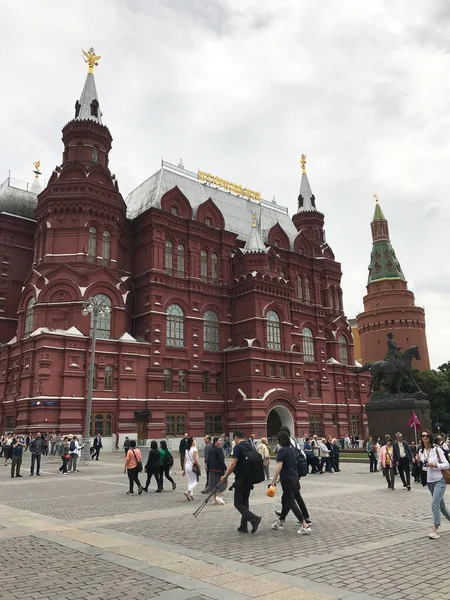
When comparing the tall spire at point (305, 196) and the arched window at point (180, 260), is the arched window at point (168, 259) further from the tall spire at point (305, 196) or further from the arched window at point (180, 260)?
the tall spire at point (305, 196)

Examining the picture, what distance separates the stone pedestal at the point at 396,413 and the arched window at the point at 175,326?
20.1 meters

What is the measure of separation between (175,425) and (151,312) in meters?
10.5

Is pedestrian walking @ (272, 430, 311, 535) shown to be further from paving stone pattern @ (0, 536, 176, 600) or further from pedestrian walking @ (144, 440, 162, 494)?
pedestrian walking @ (144, 440, 162, 494)

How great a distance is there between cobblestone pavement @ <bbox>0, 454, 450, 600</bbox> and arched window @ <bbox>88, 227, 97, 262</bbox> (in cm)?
3138

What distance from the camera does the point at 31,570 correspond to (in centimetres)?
753

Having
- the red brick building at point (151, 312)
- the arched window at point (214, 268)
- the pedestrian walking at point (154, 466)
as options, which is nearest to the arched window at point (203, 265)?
the red brick building at point (151, 312)

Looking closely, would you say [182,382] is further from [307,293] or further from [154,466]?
[154,466]

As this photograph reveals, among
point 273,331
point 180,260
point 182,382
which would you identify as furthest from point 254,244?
point 182,382

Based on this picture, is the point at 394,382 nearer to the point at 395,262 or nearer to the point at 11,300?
the point at 11,300

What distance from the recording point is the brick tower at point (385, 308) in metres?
92.8

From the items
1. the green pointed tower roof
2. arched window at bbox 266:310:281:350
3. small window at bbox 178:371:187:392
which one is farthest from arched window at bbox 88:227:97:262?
the green pointed tower roof

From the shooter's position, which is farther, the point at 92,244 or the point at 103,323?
the point at 92,244

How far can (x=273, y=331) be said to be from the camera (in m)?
52.1

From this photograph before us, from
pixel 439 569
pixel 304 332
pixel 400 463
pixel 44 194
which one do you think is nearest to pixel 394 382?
pixel 400 463
